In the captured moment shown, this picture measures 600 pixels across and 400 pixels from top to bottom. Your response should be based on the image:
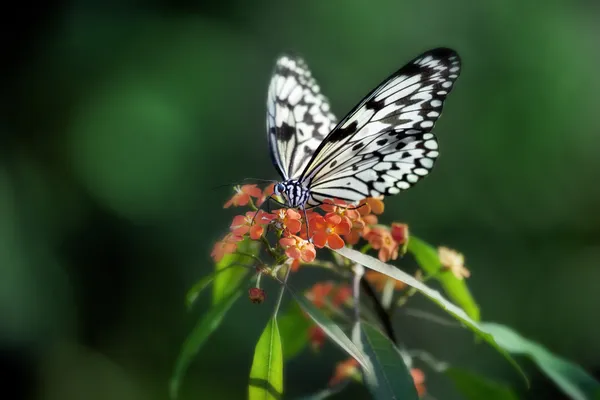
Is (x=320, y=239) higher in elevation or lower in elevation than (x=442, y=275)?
higher

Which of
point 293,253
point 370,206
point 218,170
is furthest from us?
point 218,170

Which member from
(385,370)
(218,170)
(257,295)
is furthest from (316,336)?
(218,170)

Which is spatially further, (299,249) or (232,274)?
(232,274)

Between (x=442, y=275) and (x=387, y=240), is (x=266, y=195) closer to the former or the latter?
(x=387, y=240)

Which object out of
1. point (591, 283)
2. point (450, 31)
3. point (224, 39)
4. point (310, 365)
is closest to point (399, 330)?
point (310, 365)

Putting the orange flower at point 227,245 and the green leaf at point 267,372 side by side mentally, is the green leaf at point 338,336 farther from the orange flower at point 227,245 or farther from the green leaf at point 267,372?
the orange flower at point 227,245

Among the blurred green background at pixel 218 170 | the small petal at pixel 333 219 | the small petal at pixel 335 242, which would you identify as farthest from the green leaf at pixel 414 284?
the blurred green background at pixel 218 170
